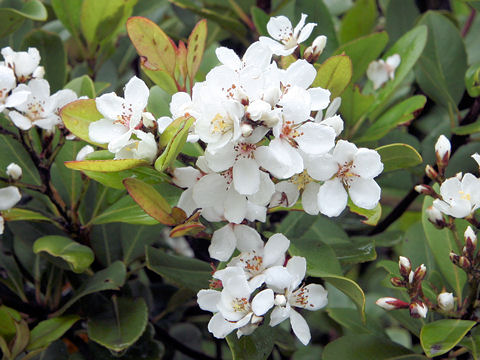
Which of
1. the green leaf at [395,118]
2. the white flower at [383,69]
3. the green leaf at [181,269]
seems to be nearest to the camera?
the green leaf at [181,269]

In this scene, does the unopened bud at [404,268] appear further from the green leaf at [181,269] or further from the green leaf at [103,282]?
the green leaf at [103,282]

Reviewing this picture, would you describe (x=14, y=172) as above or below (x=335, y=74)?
below

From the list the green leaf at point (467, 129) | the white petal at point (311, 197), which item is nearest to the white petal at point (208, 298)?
the white petal at point (311, 197)

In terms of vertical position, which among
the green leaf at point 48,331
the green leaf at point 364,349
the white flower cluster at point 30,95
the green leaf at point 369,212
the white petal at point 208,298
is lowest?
the green leaf at point 364,349

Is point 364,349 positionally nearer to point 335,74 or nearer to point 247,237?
point 247,237

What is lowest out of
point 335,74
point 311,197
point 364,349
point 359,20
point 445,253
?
point 364,349

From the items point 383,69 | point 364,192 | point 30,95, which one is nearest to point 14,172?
point 30,95

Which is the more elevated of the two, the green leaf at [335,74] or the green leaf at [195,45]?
the green leaf at [195,45]

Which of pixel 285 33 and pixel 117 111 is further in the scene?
pixel 285 33
